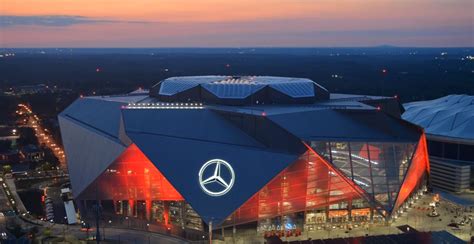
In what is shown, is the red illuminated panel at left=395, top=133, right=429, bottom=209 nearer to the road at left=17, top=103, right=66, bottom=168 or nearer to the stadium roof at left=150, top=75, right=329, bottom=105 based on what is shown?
the stadium roof at left=150, top=75, right=329, bottom=105

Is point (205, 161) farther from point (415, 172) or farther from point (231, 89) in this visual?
point (415, 172)

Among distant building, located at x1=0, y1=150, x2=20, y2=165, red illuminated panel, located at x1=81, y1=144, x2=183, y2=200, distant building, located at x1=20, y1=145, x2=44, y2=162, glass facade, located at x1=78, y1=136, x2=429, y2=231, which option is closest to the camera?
glass facade, located at x1=78, y1=136, x2=429, y2=231

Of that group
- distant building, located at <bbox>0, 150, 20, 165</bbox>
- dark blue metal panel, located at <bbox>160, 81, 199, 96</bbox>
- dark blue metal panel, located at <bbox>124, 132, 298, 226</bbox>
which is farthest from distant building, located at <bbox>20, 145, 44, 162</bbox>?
dark blue metal panel, located at <bbox>124, 132, 298, 226</bbox>

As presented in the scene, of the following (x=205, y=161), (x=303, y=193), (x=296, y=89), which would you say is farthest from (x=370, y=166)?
(x=296, y=89)

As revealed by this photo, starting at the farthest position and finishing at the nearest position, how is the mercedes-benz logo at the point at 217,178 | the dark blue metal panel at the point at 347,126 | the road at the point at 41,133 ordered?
the road at the point at 41,133
the dark blue metal panel at the point at 347,126
the mercedes-benz logo at the point at 217,178

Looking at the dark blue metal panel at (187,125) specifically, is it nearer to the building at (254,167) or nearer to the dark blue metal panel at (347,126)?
the building at (254,167)

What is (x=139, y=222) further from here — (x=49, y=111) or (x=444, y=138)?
(x=49, y=111)

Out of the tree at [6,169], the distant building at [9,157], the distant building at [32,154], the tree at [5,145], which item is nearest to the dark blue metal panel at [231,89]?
the tree at [6,169]
